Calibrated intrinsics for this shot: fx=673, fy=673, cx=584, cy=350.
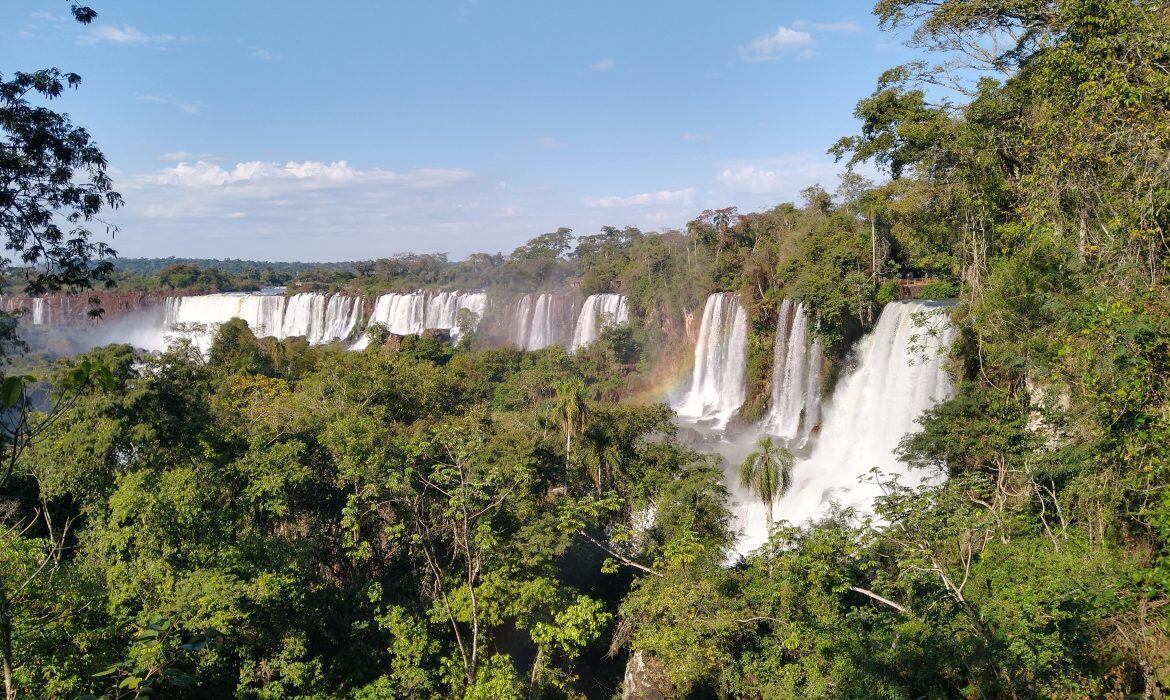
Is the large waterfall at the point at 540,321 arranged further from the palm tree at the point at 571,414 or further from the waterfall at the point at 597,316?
the palm tree at the point at 571,414

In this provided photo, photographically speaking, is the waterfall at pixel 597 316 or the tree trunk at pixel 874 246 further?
the waterfall at pixel 597 316

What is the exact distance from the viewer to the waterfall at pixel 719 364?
26266mm

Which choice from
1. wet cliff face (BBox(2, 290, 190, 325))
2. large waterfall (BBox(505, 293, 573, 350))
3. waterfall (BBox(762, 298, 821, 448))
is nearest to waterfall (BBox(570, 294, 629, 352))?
large waterfall (BBox(505, 293, 573, 350))

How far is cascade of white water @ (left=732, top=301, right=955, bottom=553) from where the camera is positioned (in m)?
15.7

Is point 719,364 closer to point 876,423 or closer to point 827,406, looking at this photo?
point 827,406

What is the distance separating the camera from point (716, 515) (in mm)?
13195

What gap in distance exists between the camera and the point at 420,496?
1174 centimetres

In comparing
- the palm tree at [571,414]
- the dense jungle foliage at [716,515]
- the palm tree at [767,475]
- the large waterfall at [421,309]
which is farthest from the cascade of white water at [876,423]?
the large waterfall at [421,309]

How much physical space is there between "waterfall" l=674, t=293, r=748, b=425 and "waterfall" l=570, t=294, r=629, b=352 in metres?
8.23

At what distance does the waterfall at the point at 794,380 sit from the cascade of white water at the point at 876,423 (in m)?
1.99

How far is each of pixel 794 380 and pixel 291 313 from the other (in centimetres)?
3591

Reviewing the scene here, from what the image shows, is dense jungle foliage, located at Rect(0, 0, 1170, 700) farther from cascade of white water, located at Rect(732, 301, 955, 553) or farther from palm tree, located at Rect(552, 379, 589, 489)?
cascade of white water, located at Rect(732, 301, 955, 553)

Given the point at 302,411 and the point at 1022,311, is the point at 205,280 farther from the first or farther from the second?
the point at 1022,311

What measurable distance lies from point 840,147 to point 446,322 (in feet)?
97.5
